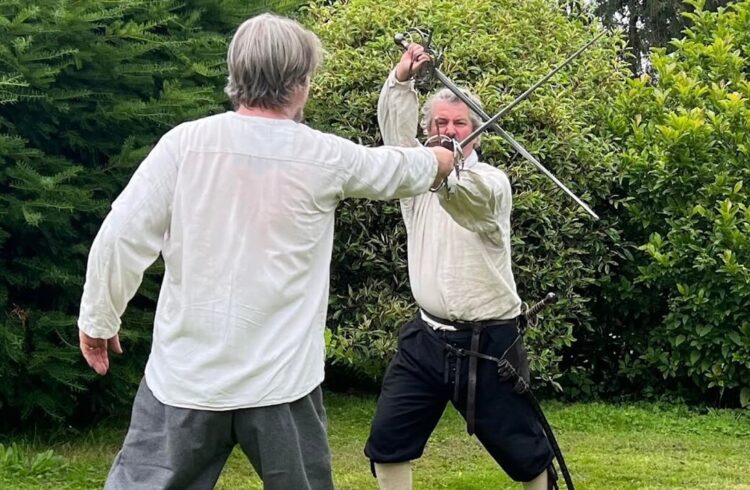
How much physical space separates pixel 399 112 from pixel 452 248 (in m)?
0.58

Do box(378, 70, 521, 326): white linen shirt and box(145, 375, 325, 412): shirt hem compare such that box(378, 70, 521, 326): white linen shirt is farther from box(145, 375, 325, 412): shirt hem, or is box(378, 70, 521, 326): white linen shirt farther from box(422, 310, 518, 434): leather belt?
box(145, 375, 325, 412): shirt hem

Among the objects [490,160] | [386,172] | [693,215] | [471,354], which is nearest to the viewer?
[386,172]

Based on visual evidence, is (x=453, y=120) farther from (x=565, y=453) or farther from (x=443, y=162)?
(x=565, y=453)

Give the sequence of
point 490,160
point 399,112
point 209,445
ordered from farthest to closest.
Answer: point 490,160, point 399,112, point 209,445

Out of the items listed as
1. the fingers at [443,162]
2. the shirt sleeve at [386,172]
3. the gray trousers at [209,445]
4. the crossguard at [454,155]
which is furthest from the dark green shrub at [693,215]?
the gray trousers at [209,445]

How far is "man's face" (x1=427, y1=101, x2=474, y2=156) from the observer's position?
423cm

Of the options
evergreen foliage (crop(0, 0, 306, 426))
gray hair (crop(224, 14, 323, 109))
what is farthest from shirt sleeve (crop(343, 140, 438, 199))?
evergreen foliage (crop(0, 0, 306, 426))

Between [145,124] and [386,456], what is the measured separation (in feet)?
7.79

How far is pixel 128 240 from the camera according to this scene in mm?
2818

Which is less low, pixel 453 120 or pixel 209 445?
pixel 453 120

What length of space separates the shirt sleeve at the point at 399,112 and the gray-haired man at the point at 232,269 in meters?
1.19

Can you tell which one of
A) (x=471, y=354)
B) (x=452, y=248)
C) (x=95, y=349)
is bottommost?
(x=471, y=354)

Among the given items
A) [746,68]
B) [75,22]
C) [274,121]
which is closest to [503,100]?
[746,68]

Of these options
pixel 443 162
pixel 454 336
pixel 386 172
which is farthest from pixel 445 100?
pixel 386 172
